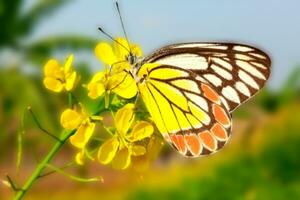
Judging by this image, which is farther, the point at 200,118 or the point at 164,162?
the point at 164,162

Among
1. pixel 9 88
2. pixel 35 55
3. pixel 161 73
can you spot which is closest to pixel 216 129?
pixel 161 73

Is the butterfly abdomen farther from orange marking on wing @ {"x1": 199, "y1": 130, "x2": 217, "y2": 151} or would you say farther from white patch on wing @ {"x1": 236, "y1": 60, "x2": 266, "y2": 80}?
white patch on wing @ {"x1": 236, "y1": 60, "x2": 266, "y2": 80}

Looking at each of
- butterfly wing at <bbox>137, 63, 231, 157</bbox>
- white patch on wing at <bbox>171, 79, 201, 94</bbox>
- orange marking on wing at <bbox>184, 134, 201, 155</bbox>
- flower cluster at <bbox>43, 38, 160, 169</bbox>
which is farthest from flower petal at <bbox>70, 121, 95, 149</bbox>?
white patch on wing at <bbox>171, 79, 201, 94</bbox>

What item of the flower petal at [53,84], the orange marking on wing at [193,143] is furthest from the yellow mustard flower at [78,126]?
the orange marking on wing at [193,143]

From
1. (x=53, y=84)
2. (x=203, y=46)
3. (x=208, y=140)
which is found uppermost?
(x=53, y=84)

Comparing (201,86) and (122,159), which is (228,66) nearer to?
(201,86)

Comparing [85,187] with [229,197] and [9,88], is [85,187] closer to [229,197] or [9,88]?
[9,88]

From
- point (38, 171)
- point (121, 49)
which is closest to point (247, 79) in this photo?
point (121, 49)
